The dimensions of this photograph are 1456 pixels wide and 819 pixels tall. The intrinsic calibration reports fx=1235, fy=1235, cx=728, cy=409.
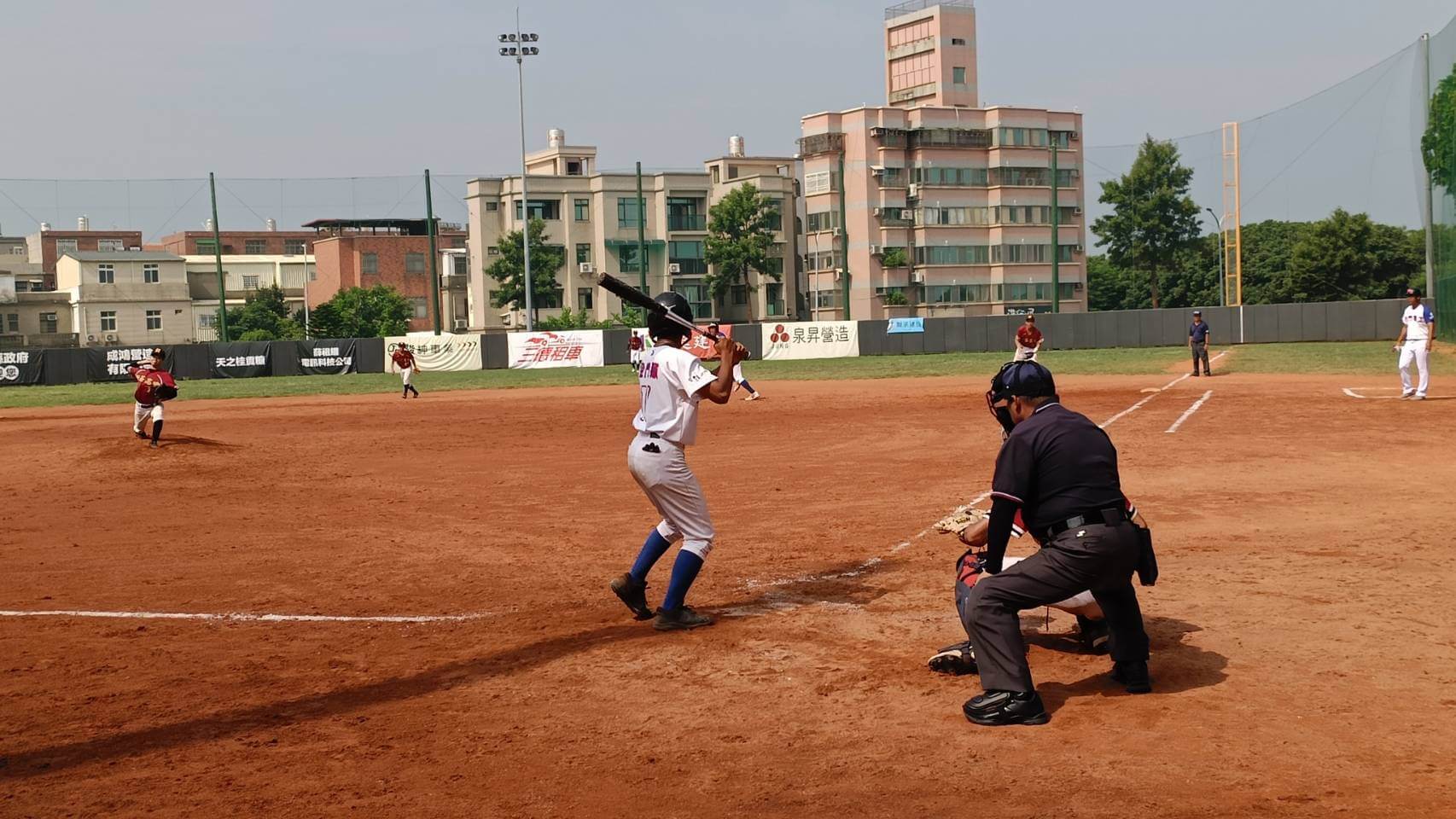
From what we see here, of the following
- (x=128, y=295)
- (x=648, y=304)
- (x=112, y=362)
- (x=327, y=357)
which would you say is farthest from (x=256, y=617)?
(x=128, y=295)

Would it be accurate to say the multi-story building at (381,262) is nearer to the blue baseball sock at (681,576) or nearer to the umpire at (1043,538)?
the blue baseball sock at (681,576)

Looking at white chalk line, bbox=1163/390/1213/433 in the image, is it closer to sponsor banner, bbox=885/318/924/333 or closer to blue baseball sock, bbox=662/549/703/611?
blue baseball sock, bbox=662/549/703/611

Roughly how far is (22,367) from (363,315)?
3380 centimetres

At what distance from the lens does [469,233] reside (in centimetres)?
8794

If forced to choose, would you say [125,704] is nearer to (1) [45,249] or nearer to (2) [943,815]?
(2) [943,815]

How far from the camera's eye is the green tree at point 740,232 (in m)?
86.7

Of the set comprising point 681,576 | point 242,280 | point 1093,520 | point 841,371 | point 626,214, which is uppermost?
point 626,214

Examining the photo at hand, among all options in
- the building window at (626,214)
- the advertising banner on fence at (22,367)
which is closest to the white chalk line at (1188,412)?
the advertising banner on fence at (22,367)

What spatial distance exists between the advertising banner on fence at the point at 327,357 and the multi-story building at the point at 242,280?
145 feet

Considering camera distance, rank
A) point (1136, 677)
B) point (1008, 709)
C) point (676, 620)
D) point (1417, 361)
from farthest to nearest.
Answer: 1. point (1417, 361)
2. point (676, 620)
3. point (1136, 677)
4. point (1008, 709)

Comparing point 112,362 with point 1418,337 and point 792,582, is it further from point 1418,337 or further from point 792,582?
point 792,582

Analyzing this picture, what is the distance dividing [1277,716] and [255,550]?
912 cm

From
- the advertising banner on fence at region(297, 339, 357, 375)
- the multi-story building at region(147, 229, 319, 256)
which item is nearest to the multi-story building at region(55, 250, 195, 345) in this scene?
the multi-story building at region(147, 229, 319, 256)

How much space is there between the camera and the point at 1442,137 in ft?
133
